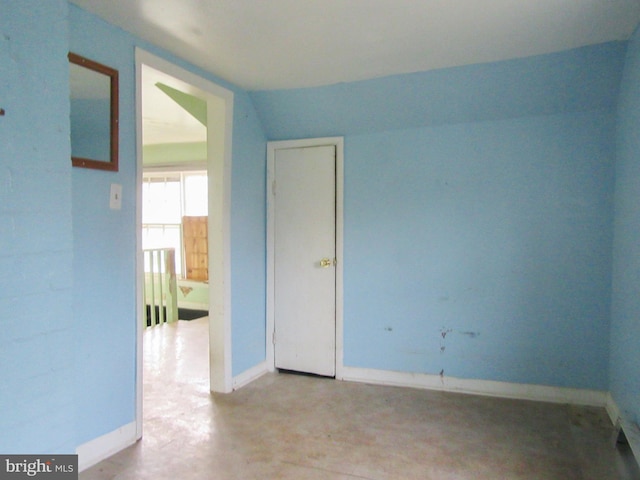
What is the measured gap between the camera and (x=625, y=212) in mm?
2670

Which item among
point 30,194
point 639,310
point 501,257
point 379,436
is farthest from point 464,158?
point 30,194

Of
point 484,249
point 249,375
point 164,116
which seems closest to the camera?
point 484,249

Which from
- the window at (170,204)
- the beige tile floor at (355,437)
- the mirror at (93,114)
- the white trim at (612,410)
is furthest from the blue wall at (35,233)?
the window at (170,204)

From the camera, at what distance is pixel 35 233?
153cm

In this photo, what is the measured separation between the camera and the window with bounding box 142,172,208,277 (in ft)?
21.3

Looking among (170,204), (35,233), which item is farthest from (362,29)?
(170,204)

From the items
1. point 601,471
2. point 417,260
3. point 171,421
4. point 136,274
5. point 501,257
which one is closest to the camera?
point 601,471

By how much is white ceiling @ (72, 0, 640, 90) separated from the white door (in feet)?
3.02

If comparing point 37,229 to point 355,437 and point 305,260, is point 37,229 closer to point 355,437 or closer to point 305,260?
point 355,437

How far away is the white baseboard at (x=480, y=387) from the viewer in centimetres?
305

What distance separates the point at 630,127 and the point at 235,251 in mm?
2819

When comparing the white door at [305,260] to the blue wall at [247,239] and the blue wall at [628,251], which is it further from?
the blue wall at [628,251]

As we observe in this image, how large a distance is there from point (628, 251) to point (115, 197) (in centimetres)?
306

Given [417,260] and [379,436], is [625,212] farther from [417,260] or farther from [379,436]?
[379,436]
